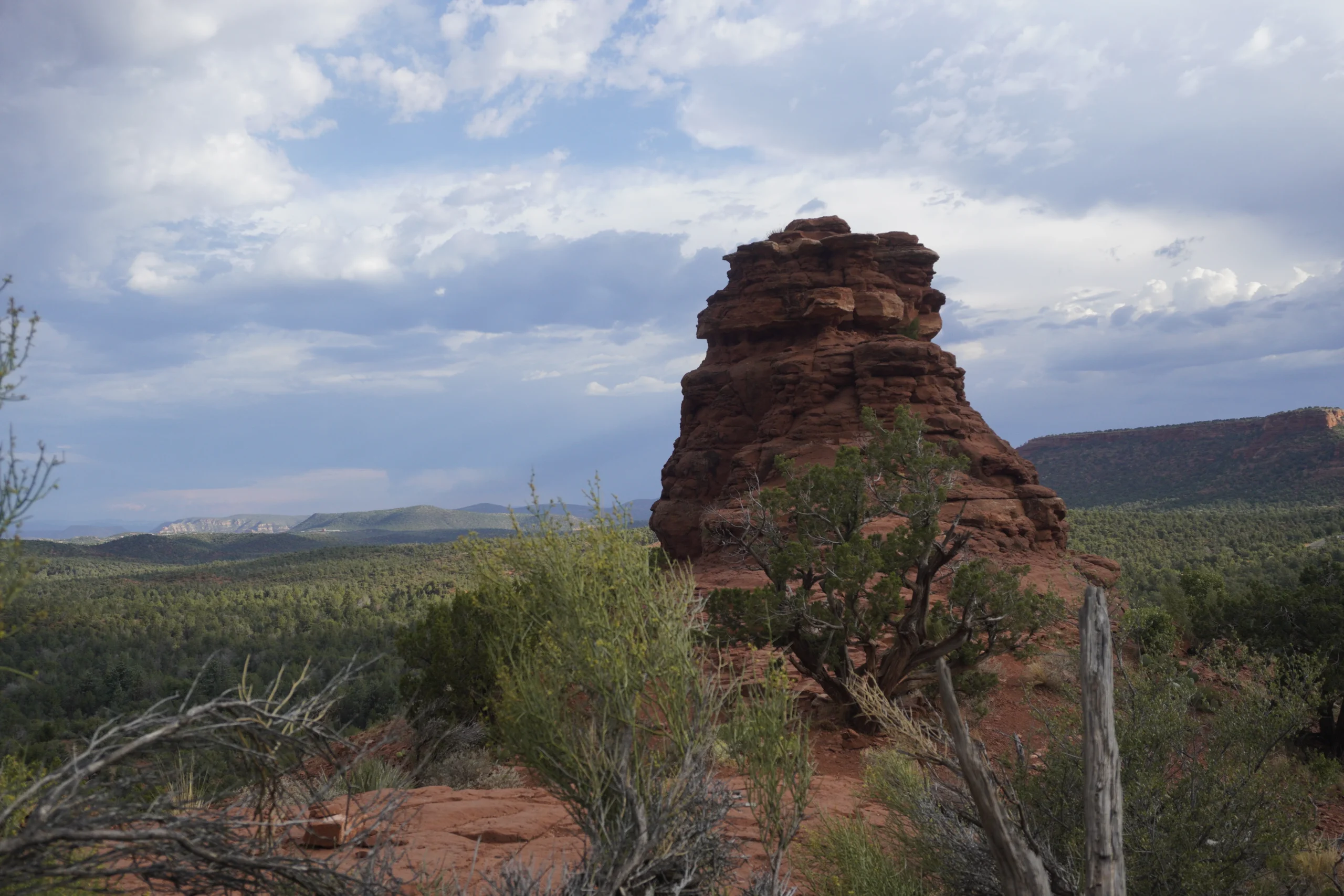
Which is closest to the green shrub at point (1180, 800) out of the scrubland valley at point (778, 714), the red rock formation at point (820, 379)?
the scrubland valley at point (778, 714)

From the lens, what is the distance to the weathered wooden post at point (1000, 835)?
17.1 feet

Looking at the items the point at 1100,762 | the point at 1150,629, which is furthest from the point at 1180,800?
the point at 1150,629

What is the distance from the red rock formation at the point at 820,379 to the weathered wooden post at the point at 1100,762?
64.3 feet

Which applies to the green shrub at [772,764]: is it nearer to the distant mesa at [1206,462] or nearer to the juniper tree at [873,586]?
the juniper tree at [873,586]

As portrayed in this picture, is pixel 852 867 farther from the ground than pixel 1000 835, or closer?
closer

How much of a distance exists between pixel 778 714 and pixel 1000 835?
1.66 m

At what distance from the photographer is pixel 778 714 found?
19.6ft

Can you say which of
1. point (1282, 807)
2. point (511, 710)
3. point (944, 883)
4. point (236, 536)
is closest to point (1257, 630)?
point (1282, 807)

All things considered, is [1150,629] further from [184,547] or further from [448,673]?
[184,547]

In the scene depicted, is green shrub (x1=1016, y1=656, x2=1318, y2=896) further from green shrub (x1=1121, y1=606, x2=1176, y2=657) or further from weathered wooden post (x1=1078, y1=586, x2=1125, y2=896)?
green shrub (x1=1121, y1=606, x2=1176, y2=657)

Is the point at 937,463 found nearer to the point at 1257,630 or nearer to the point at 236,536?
the point at 1257,630

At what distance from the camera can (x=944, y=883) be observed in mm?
6801

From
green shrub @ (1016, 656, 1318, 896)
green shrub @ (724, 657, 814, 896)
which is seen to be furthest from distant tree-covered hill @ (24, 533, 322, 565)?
green shrub @ (1016, 656, 1318, 896)

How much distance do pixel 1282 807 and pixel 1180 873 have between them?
2101mm
